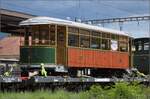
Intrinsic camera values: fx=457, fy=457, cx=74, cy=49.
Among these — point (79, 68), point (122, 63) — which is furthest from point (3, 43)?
point (79, 68)

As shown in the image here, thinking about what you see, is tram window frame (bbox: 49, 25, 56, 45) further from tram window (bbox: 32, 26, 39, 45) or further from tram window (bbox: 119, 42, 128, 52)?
tram window (bbox: 119, 42, 128, 52)

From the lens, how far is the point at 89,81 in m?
20.9

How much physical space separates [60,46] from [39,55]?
1078 millimetres

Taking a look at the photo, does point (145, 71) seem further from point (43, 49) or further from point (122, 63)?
point (43, 49)

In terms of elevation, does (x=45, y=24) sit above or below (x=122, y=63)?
above

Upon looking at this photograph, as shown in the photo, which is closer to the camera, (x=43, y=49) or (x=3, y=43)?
(x=43, y=49)

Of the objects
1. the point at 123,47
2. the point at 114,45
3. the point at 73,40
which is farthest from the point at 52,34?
the point at 123,47

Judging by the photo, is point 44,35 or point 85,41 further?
point 85,41

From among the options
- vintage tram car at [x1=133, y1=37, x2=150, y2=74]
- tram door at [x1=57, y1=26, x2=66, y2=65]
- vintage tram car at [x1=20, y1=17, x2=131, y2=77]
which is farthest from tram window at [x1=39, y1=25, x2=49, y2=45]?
vintage tram car at [x1=133, y1=37, x2=150, y2=74]

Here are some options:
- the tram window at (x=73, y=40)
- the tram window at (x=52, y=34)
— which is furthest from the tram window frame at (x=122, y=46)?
the tram window at (x=52, y=34)

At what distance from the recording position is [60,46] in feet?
69.6

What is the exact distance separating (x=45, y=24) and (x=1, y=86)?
569 centimetres

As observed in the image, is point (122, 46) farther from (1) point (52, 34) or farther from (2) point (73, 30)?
(1) point (52, 34)

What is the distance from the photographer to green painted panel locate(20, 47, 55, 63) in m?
20.9
